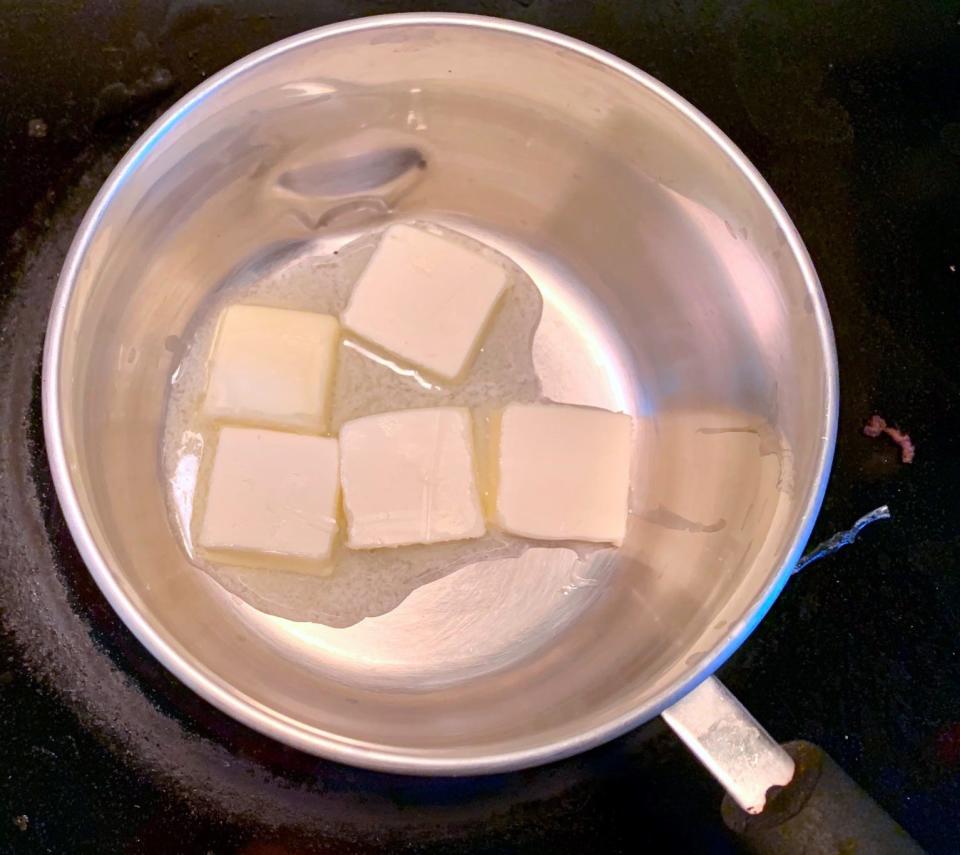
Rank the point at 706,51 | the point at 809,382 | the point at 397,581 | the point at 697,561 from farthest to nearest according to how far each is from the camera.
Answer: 1. the point at 706,51
2. the point at 397,581
3. the point at 697,561
4. the point at 809,382

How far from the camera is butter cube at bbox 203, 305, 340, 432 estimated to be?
3.84 feet

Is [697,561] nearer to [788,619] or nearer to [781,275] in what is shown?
[788,619]

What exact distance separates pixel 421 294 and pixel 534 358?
0.74ft

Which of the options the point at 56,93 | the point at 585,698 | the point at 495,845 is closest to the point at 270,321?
the point at 56,93

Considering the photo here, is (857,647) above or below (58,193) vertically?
below

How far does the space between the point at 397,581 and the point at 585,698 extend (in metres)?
0.33

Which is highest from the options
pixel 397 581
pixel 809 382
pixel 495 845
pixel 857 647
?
pixel 809 382

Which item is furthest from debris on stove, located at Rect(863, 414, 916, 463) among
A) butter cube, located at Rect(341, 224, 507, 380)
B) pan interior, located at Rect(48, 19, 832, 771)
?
butter cube, located at Rect(341, 224, 507, 380)

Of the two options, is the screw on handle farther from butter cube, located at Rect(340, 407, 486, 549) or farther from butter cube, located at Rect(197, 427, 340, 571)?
butter cube, located at Rect(197, 427, 340, 571)

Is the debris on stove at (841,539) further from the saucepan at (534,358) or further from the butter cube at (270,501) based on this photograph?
the butter cube at (270,501)

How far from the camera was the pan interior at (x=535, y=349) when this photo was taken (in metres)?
0.96

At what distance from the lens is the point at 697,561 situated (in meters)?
1.09

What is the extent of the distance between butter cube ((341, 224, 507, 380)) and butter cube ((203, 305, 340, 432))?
0.08m

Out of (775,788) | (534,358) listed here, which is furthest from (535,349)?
(775,788)
